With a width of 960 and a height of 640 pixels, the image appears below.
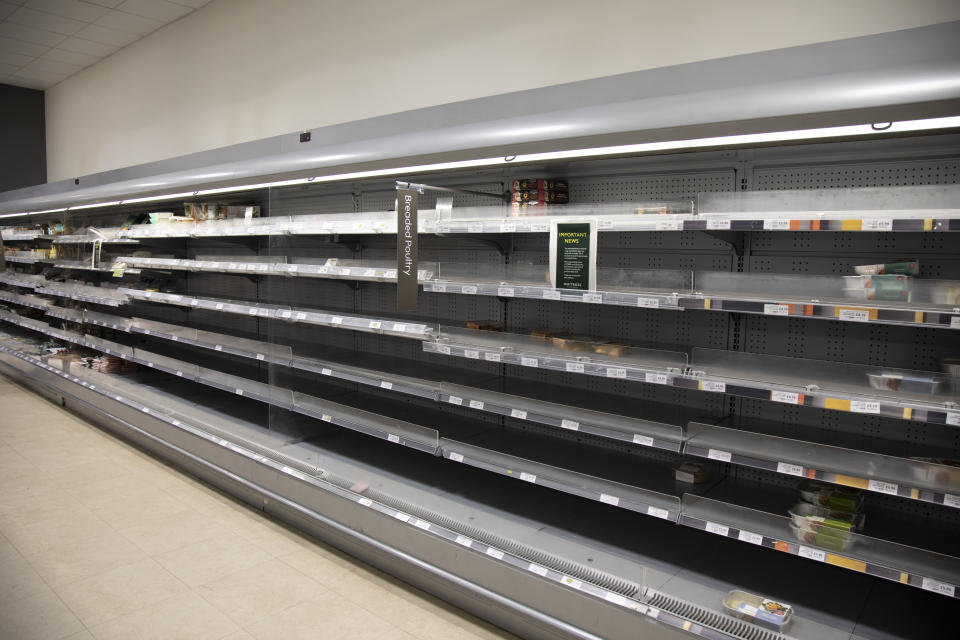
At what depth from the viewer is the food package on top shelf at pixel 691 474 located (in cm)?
263

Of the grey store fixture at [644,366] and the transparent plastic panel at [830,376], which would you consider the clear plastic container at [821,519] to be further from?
the transparent plastic panel at [830,376]

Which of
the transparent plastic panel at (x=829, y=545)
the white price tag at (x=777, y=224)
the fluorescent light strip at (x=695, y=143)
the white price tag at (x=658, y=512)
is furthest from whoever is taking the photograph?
the white price tag at (x=658, y=512)

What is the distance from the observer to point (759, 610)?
2031 millimetres

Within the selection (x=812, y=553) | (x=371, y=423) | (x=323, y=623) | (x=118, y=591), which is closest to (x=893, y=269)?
(x=812, y=553)

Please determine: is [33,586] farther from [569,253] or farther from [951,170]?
[951,170]

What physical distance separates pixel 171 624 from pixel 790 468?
2598mm

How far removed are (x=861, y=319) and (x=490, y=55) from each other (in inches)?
106

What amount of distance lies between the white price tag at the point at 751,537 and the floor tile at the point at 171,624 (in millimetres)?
2101

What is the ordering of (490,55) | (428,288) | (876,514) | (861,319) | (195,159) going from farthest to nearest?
(195,159)
(490,55)
(428,288)
(876,514)
(861,319)

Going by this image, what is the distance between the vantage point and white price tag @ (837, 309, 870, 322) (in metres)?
1.82

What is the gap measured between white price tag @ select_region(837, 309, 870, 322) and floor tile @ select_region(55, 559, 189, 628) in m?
3.05

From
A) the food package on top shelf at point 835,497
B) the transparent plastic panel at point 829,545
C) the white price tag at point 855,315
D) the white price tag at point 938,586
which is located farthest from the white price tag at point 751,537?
the white price tag at point 855,315

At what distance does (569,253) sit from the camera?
8.01 feet

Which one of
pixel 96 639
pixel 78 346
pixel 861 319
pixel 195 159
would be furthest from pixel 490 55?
pixel 78 346
